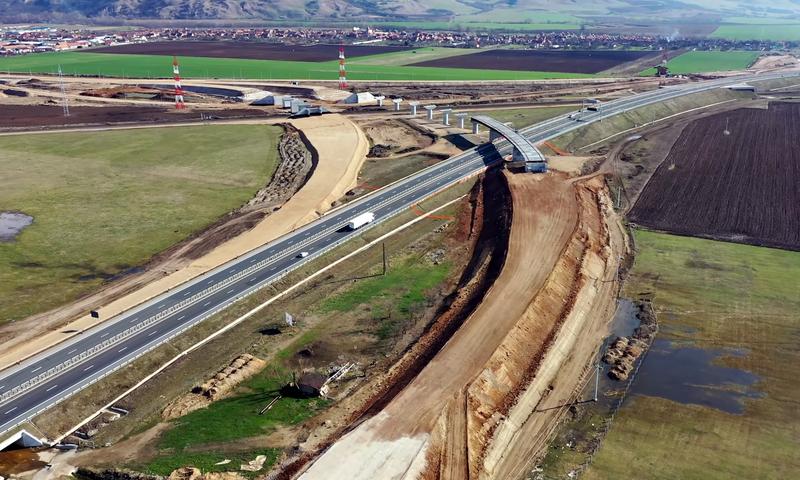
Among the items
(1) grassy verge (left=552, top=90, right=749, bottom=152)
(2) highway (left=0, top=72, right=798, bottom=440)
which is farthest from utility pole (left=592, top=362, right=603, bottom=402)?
(1) grassy verge (left=552, top=90, right=749, bottom=152)

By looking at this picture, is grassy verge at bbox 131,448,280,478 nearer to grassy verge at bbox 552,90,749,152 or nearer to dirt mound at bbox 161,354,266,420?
dirt mound at bbox 161,354,266,420

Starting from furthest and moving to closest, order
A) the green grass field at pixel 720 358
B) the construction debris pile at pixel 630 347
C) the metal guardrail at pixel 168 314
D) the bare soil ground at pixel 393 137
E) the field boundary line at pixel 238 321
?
1. the bare soil ground at pixel 393 137
2. the construction debris pile at pixel 630 347
3. the metal guardrail at pixel 168 314
4. the field boundary line at pixel 238 321
5. the green grass field at pixel 720 358

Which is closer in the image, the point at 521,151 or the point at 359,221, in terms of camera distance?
the point at 359,221

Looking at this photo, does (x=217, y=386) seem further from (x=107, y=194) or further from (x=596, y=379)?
(x=107, y=194)

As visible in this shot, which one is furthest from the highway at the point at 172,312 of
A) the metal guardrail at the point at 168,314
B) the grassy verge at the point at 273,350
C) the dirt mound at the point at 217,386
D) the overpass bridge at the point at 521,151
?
the overpass bridge at the point at 521,151

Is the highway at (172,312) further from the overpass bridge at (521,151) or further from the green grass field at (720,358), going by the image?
the green grass field at (720,358)

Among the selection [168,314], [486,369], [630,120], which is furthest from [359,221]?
[630,120]

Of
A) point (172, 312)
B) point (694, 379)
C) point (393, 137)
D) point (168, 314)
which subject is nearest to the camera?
point (694, 379)
